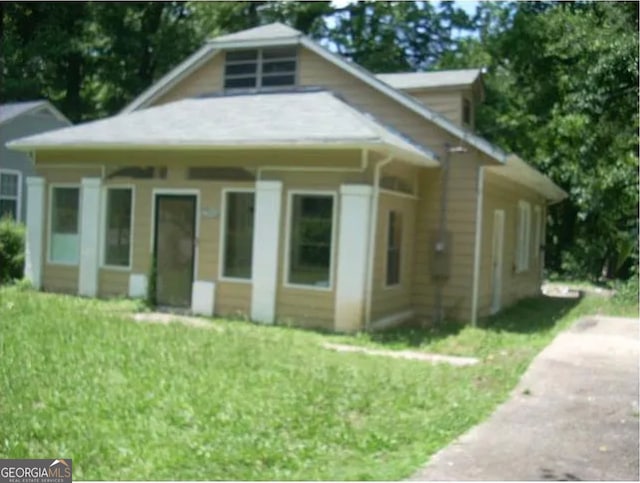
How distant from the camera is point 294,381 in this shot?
6812mm

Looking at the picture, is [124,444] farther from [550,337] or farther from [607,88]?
[607,88]

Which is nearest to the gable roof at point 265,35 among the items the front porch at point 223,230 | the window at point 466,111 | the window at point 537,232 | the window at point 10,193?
the window at point 466,111

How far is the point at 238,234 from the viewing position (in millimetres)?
11664

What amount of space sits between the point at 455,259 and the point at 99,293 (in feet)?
20.9

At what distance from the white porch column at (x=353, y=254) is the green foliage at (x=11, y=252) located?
23.9 feet

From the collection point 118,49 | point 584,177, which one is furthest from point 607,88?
point 118,49

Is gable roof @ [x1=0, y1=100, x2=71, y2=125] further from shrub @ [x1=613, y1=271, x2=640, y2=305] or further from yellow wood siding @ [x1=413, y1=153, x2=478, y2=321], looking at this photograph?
shrub @ [x1=613, y1=271, x2=640, y2=305]

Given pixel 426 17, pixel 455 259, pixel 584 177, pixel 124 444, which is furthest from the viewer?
pixel 426 17

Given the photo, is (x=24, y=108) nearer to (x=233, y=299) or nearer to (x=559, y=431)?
(x=233, y=299)

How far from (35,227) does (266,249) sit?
495cm

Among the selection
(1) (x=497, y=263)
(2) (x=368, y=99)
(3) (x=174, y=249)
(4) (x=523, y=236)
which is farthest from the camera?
(4) (x=523, y=236)

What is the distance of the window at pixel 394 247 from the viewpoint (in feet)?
38.8

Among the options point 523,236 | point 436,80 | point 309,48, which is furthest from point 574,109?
point 309,48

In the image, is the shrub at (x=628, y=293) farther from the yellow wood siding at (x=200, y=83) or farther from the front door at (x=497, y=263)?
the yellow wood siding at (x=200, y=83)
